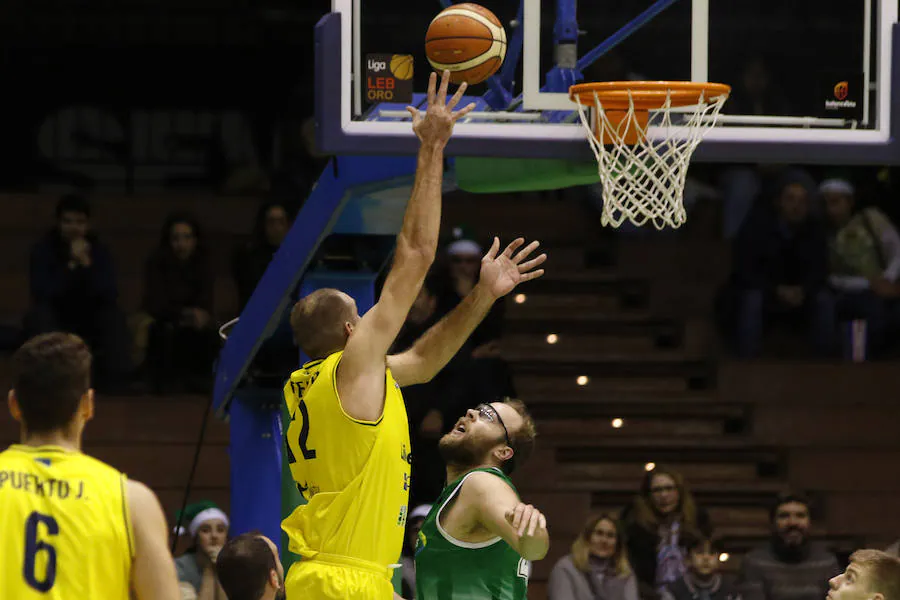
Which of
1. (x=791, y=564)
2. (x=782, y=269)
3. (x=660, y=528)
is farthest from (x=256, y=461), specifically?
(x=782, y=269)

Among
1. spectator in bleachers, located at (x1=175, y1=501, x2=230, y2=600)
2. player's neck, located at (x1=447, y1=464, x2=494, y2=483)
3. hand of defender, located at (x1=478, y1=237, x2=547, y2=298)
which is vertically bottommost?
spectator in bleachers, located at (x1=175, y1=501, x2=230, y2=600)

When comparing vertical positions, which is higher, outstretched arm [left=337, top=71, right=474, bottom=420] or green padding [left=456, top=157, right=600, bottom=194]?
green padding [left=456, top=157, right=600, bottom=194]

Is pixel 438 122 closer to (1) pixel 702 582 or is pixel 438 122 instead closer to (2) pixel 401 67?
(2) pixel 401 67

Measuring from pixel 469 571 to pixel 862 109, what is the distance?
2474mm

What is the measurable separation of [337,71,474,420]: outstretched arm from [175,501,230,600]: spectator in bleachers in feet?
14.7

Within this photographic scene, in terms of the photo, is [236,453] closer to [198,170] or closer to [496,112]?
[496,112]

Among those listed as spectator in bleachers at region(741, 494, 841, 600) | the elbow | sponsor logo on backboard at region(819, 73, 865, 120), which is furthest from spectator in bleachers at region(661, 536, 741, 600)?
the elbow

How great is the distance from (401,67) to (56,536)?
8.56 feet

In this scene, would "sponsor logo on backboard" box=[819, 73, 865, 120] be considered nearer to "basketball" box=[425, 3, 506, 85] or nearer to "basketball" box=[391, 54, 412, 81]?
"basketball" box=[425, 3, 506, 85]

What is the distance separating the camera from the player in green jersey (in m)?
5.44

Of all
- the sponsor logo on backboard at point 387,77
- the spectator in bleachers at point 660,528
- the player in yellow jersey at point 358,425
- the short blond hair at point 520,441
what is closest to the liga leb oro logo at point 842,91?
the sponsor logo on backboard at point 387,77

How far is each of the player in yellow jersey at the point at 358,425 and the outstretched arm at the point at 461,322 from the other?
323 mm

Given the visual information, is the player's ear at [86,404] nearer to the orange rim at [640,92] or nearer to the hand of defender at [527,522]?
the hand of defender at [527,522]

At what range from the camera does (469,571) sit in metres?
5.54
